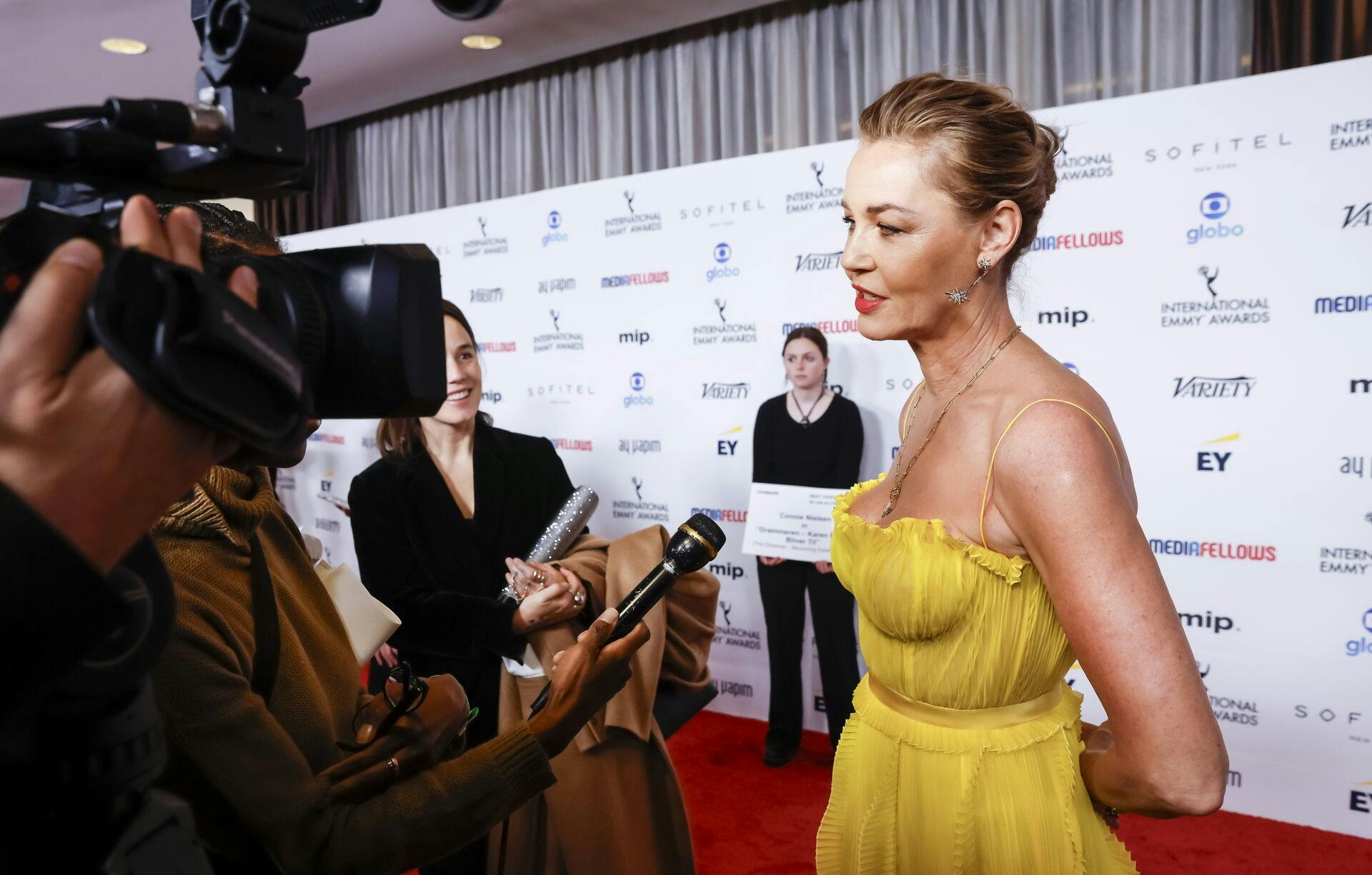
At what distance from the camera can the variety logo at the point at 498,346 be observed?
4.95m

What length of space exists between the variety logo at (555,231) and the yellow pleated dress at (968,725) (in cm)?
372

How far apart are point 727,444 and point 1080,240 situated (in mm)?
1702

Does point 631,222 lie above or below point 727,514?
above

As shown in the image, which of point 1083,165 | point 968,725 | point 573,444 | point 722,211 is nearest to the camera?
point 968,725

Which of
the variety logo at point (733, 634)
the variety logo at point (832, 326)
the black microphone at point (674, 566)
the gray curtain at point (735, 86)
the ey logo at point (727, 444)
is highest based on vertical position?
the gray curtain at point (735, 86)

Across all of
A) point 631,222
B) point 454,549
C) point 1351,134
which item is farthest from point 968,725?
point 631,222

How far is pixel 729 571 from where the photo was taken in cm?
427

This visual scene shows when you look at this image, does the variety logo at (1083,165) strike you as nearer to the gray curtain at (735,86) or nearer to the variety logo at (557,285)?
the gray curtain at (735,86)

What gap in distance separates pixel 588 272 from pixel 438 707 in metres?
3.63

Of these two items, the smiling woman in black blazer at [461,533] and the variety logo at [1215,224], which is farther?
the variety logo at [1215,224]

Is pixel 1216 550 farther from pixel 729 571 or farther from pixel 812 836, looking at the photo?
pixel 729 571

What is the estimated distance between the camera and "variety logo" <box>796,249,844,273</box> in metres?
3.86

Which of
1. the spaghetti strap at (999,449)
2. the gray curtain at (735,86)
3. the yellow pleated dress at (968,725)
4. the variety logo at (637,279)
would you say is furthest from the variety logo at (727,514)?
the spaghetti strap at (999,449)

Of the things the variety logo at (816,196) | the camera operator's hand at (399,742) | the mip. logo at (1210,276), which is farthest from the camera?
the variety logo at (816,196)
